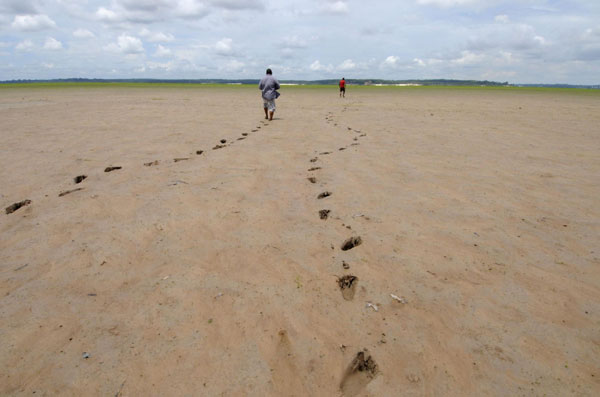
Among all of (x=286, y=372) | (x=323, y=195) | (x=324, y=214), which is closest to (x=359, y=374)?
(x=286, y=372)

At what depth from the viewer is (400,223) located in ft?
10.6

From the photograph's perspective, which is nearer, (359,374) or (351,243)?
(359,374)

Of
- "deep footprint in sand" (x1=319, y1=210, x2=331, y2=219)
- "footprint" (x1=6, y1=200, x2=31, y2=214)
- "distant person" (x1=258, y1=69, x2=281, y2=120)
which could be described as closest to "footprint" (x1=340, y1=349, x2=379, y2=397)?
"deep footprint in sand" (x1=319, y1=210, x2=331, y2=219)

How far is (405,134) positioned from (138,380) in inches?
298

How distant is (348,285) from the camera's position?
2369 millimetres

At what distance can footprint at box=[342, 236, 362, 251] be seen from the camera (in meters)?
2.85

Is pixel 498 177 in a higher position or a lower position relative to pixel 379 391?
higher

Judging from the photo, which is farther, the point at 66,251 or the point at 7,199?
the point at 7,199

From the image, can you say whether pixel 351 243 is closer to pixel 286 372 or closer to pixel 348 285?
pixel 348 285

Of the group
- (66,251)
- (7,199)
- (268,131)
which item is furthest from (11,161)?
(268,131)

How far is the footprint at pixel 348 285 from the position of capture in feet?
7.46

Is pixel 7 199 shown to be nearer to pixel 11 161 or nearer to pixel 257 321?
pixel 11 161

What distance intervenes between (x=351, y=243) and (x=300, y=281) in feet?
2.29

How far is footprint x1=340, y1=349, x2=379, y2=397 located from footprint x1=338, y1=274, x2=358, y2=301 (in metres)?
0.49
